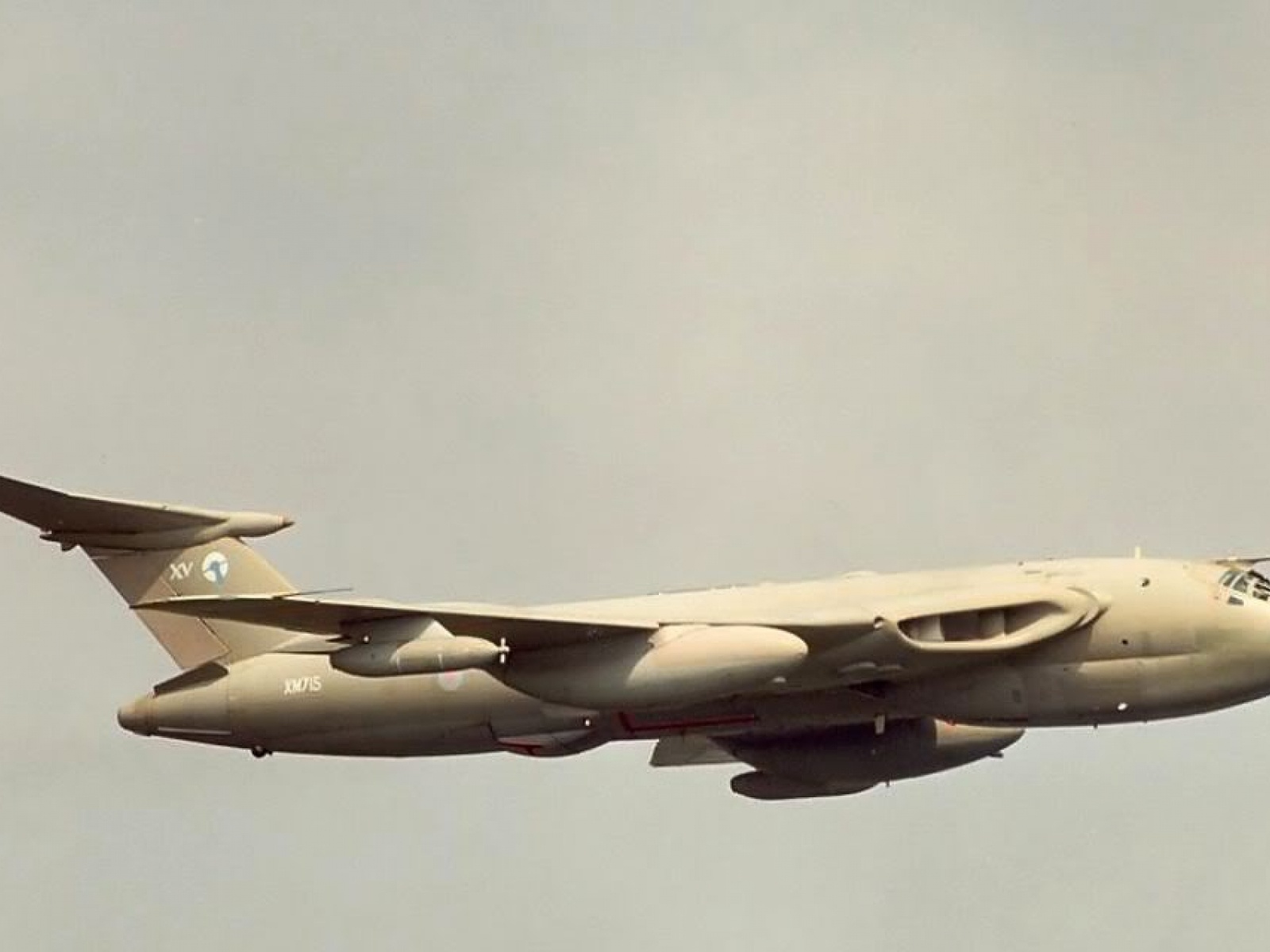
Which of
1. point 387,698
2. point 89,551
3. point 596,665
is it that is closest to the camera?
point 596,665

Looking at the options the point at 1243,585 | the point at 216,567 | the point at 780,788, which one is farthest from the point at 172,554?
the point at 1243,585

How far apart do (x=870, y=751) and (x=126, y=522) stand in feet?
40.6

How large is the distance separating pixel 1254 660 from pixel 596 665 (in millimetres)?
9269

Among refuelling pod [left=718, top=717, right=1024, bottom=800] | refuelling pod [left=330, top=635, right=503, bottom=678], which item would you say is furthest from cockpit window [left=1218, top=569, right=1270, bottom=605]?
refuelling pod [left=330, top=635, right=503, bottom=678]

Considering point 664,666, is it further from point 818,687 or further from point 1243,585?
point 1243,585

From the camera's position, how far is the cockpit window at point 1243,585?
40.6 metres

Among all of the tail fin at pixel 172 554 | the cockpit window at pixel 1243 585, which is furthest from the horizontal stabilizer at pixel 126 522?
the cockpit window at pixel 1243 585

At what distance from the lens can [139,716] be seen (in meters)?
44.2

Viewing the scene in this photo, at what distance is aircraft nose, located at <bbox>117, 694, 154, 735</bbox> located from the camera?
44.1 meters

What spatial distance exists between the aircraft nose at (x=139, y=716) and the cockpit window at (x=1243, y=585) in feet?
53.5

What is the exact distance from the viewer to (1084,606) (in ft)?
133

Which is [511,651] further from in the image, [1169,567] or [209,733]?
[1169,567]

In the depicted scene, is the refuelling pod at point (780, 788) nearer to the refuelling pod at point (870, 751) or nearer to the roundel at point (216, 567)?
the refuelling pod at point (870, 751)

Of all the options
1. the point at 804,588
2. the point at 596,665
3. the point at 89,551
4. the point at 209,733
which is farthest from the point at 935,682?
the point at 89,551
